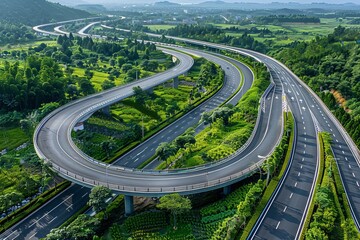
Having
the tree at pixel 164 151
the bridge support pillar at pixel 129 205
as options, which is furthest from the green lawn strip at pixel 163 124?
the bridge support pillar at pixel 129 205

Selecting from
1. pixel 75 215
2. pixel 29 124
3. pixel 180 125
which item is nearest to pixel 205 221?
pixel 75 215

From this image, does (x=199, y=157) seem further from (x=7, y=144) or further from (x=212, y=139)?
(x=7, y=144)

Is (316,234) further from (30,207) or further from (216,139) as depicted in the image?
(30,207)

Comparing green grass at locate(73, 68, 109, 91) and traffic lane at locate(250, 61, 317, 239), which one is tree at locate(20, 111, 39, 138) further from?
traffic lane at locate(250, 61, 317, 239)

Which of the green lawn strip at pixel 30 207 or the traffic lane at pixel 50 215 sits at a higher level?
the green lawn strip at pixel 30 207

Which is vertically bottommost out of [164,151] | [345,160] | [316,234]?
[345,160]

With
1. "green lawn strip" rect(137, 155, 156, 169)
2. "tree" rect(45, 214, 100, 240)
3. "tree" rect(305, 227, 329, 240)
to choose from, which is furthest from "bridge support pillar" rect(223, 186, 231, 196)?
"tree" rect(45, 214, 100, 240)

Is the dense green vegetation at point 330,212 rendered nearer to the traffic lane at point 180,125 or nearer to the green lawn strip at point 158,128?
the green lawn strip at point 158,128
